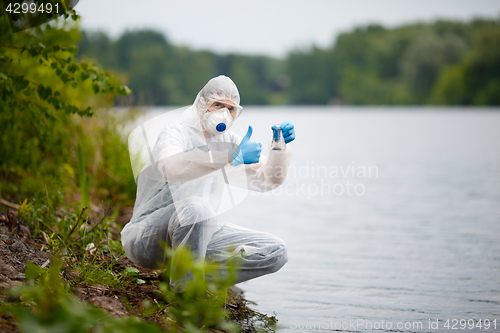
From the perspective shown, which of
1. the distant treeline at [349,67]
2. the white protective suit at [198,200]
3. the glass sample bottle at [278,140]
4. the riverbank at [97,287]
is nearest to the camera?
the riverbank at [97,287]

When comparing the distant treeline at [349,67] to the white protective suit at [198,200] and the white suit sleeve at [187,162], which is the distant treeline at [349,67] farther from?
the white suit sleeve at [187,162]

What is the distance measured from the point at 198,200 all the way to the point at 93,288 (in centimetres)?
76

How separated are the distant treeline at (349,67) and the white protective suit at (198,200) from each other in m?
13.7

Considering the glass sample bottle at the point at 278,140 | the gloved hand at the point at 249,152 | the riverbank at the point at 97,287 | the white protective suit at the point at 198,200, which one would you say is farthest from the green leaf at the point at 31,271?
the glass sample bottle at the point at 278,140

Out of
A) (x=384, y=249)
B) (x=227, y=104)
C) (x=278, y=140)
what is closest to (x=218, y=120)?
(x=227, y=104)

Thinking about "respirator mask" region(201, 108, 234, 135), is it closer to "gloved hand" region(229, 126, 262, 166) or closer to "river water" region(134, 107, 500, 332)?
"gloved hand" region(229, 126, 262, 166)

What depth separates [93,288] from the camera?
2.69 metres

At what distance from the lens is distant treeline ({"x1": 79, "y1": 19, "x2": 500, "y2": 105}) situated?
2282 cm

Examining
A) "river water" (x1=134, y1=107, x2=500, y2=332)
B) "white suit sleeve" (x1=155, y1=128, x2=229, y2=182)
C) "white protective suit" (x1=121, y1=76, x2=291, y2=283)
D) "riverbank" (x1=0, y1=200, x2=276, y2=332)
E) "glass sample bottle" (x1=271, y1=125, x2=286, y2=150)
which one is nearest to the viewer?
"riverbank" (x1=0, y1=200, x2=276, y2=332)

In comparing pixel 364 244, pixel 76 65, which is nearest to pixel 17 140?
pixel 76 65

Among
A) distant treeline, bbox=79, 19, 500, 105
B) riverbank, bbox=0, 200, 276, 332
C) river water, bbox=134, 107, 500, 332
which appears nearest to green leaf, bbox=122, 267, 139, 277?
riverbank, bbox=0, 200, 276, 332

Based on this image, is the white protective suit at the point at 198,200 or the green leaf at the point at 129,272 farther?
the green leaf at the point at 129,272

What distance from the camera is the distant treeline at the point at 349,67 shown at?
74.9 ft

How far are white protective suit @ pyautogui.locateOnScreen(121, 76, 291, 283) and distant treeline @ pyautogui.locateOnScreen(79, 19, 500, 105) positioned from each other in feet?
44.9
